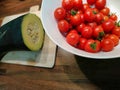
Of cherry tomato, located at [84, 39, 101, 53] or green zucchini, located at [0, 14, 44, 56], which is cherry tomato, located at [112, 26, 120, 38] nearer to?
cherry tomato, located at [84, 39, 101, 53]

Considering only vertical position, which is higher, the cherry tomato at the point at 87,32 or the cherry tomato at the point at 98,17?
the cherry tomato at the point at 98,17

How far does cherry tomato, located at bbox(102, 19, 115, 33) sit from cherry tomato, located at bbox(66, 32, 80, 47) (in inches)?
4.0

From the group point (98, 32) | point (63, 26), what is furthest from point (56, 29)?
point (98, 32)

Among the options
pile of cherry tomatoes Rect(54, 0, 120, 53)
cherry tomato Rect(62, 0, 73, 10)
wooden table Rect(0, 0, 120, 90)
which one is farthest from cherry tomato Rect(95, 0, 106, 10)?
wooden table Rect(0, 0, 120, 90)

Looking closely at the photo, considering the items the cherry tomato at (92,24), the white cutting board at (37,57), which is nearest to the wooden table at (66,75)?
the white cutting board at (37,57)

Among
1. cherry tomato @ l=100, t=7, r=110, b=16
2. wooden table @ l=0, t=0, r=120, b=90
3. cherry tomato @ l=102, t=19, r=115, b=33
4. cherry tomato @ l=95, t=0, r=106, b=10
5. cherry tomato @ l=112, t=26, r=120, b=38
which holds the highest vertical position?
cherry tomato @ l=95, t=0, r=106, b=10

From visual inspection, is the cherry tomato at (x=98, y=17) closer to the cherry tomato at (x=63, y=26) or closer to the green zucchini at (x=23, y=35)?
the cherry tomato at (x=63, y=26)

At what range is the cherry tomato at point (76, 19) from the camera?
69cm

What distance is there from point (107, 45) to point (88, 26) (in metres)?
0.10

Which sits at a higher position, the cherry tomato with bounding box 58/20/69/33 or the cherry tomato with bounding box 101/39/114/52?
the cherry tomato with bounding box 58/20/69/33

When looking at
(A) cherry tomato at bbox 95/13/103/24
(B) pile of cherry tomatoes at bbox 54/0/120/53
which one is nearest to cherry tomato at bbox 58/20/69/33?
(B) pile of cherry tomatoes at bbox 54/0/120/53

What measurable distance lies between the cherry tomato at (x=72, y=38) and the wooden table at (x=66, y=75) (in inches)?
3.7

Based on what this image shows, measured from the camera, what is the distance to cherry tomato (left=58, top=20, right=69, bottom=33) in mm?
682

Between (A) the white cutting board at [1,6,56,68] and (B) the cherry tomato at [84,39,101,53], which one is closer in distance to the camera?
(B) the cherry tomato at [84,39,101,53]
